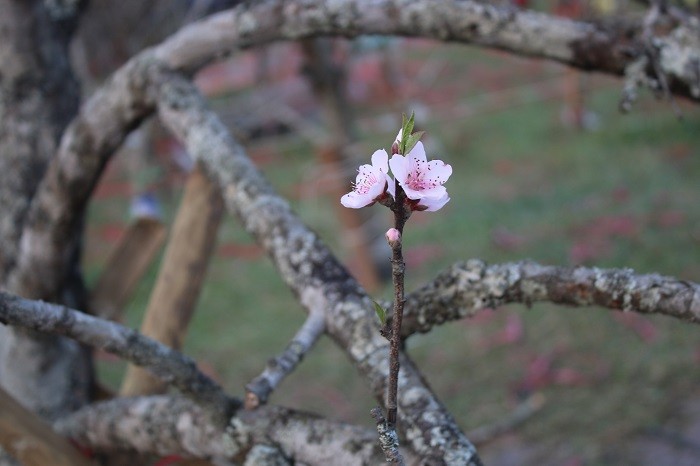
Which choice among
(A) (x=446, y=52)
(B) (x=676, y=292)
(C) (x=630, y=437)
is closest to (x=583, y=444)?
(C) (x=630, y=437)

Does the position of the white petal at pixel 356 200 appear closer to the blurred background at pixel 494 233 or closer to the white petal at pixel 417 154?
the white petal at pixel 417 154

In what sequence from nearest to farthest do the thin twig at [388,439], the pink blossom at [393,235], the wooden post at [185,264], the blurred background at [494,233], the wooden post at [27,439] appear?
1. the pink blossom at [393,235]
2. the thin twig at [388,439]
3. the wooden post at [27,439]
4. the wooden post at [185,264]
5. the blurred background at [494,233]

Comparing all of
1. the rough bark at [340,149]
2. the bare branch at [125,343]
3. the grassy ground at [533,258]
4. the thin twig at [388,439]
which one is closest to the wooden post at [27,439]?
the bare branch at [125,343]

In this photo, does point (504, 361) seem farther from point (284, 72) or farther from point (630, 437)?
point (284, 72)

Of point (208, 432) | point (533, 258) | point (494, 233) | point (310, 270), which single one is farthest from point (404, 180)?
point (494, 233)

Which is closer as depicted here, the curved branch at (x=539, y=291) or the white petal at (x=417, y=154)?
the white petal at (x=417, y=154)

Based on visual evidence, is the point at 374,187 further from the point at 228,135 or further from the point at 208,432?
the point at 228,135
